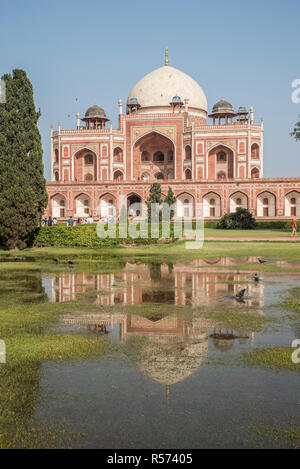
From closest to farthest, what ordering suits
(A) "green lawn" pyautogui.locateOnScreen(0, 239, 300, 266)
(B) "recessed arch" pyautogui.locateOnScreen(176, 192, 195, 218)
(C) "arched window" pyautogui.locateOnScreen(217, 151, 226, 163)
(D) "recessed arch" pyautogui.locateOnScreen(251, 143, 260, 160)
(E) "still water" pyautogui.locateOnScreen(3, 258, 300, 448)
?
(E) "still water" pyautogui.locateOnScreen(3, 258, 300, 448) → (A) "green lawn" pyautogui.locateOnScreen(0, 239, 300, 266) → (B) "recessed arch" pyautogui.locateOnScreen(176, 192, 195, 218) → (D) "recessed arch" pyautogui.locateOnScreen(251, 143, 260, 160) → (C) "arched window" pyautogui.locateOnScreen(217, 151, 226, 163)

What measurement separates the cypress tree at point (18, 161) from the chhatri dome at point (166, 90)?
35.7m

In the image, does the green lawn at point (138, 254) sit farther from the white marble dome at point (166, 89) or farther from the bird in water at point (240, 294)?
the white marble dome at point (166, 89)

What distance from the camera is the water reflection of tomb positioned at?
7.55m

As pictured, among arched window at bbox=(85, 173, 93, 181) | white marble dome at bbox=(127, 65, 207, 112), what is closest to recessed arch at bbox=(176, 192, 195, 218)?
arched window at bbox=(85, 173, 93, 181)

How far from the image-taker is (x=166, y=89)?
2079 inches

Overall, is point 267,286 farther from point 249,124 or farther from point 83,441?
point 249,124

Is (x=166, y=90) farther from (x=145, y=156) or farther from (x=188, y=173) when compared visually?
(x=188, y=173)

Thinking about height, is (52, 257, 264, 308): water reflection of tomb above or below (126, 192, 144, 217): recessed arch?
below

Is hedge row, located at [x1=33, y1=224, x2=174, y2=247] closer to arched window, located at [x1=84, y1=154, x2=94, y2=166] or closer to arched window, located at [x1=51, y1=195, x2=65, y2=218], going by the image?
arched window, located at [x1=51, y1=195, x2=65, y2=218]

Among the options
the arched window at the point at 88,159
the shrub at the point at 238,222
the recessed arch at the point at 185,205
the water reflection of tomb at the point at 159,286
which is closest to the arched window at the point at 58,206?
the arched window at the point at 88,159

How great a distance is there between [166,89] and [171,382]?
2040 inches

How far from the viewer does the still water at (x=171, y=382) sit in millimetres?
3170

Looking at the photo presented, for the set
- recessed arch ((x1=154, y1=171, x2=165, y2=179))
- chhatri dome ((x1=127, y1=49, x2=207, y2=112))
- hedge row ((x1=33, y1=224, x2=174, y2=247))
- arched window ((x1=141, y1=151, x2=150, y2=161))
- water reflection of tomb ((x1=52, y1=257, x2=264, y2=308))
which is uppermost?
chhatri dome ((x1=127, y1=49, x2=207, y2=112))

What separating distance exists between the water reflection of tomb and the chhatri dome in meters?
43.3
